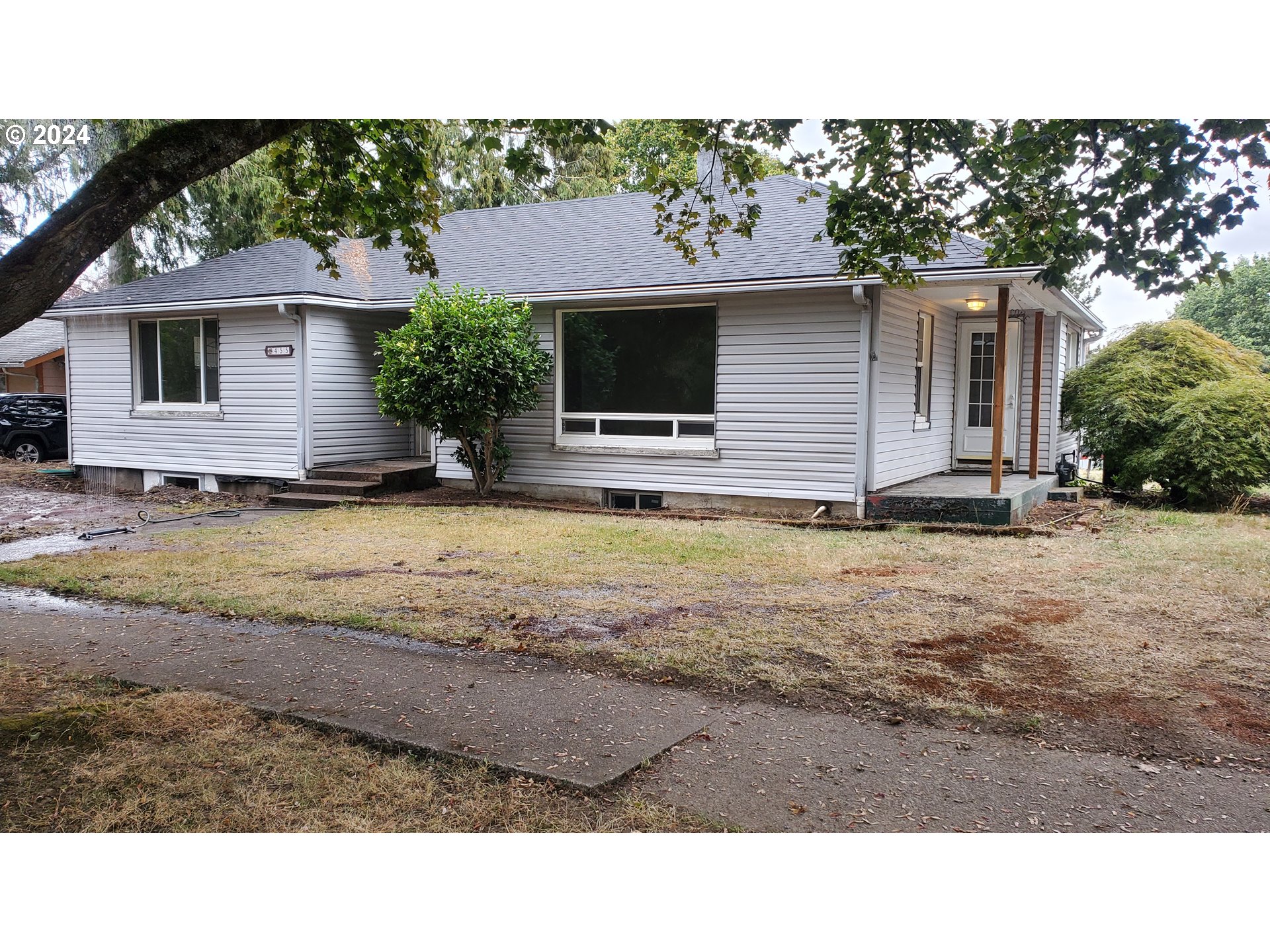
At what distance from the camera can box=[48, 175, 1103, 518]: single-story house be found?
1033cm

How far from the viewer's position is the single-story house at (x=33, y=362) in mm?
23031

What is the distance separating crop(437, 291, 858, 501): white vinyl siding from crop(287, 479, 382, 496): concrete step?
3594mm

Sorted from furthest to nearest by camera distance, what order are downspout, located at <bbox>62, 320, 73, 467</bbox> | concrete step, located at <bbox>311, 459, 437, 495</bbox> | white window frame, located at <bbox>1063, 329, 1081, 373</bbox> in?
white window frame, located at <bbox>1063, 329, 1081, 373</bbox> → downspout, located at <bbox>62, 320, 73, 467</bbox> → concrete step, located at <bbox>311, 459, 437, 495</bbox>

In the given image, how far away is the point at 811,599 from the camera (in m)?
6.52

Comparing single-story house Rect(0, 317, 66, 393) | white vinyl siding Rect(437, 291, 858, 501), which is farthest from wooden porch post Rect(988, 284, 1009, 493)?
single-story house Rect(0, 317, 66, 393)

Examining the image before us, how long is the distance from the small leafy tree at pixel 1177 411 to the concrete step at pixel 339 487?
10.7 m

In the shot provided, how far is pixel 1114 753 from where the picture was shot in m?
3.79

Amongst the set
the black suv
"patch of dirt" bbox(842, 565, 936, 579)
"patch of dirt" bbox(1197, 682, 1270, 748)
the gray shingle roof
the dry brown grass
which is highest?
the gray shingle roof

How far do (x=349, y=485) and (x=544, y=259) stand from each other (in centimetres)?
440

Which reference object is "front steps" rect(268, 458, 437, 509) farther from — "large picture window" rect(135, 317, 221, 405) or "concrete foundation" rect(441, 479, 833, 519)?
"large picture window" rect(135, 317, 221, 405)

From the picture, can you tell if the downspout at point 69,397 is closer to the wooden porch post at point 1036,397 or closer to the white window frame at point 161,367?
the white window frame at point 161,367

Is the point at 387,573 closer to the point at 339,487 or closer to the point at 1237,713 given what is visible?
the point at 339,487

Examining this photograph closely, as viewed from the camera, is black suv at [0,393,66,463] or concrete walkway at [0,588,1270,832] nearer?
concrete walkway at [0,588,1270,832]

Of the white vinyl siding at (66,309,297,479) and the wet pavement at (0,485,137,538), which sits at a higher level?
the white vinyl siding at (66,309,297,479)
